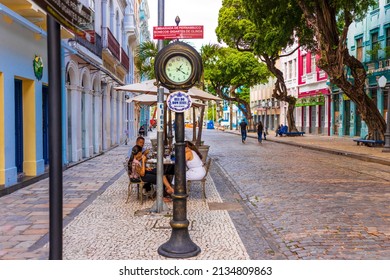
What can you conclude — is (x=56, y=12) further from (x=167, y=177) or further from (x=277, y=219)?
(x=167, y=177)

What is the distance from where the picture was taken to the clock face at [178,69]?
555 cm

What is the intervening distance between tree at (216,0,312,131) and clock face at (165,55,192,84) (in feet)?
59.7

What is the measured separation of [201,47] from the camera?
19.5 m

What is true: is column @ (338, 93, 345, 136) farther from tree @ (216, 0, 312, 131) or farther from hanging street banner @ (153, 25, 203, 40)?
hanging street banner @ (153, 25, 203, 40)

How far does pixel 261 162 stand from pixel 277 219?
31.9ft

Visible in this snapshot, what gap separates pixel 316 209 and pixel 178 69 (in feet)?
13.0

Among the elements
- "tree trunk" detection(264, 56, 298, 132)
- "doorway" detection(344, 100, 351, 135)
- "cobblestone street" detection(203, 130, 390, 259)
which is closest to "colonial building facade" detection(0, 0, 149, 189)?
"cobblestone street" detection(203, 130, 390, 259)

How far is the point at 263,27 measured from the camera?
2612 cm

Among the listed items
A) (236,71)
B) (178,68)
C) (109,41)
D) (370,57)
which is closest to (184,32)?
(178,68)

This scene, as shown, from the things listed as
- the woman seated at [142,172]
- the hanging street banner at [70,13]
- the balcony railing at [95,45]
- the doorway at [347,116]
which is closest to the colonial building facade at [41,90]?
the balcony railing at [95,45]

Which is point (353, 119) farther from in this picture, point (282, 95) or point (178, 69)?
point (178, 69)

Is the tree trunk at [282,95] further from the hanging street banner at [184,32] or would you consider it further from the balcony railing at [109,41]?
the hanging street banner at [184,32]

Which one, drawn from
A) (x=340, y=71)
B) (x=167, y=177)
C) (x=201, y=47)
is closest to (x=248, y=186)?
(x=167, y=177)

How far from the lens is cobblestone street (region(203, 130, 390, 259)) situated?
5805 mm
